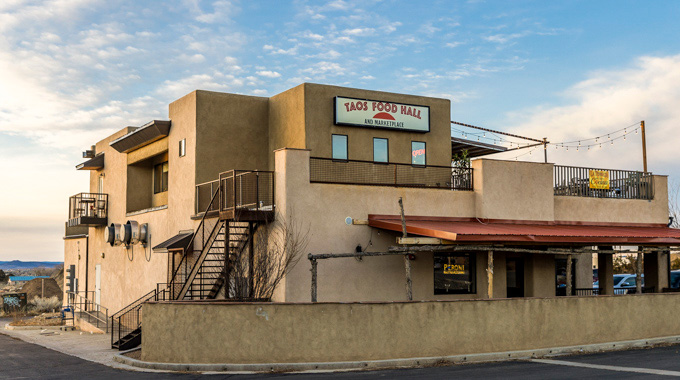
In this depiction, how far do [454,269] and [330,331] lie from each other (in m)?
8.78

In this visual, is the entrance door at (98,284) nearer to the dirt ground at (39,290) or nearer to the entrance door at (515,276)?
the entrance door at (515,276)

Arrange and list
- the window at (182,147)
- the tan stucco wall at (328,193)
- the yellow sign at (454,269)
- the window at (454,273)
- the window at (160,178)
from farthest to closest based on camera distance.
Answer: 1. the window at (160,178)
2. the window at (182,147)
3. the yellow sign at (454,269)
4. the window at (454,273)
5. the tan stucco wall at (328,193)

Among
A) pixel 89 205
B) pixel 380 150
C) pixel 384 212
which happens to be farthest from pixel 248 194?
pixel 89 205

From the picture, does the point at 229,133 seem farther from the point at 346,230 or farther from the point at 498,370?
the point at 498,370

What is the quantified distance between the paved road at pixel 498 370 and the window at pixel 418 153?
11.5m

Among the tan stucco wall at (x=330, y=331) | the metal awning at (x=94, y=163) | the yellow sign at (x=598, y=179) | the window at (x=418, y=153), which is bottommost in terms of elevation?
the tan stucco wall at (x=330, y=331)

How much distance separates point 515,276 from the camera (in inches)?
1023

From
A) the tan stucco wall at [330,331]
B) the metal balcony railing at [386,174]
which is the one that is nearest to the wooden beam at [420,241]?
the tan stucco wall at [330,331]

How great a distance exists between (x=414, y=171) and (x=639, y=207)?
9.68m

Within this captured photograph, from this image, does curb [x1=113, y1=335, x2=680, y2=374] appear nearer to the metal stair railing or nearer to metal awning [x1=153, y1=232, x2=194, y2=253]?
the metal stair railing

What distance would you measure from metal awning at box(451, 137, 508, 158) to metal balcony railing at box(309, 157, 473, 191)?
430cm

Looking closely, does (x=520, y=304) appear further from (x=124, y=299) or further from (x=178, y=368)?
(x=124, y=299)

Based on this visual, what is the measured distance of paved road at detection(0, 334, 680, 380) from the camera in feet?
49.4

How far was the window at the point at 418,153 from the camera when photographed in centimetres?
2816
